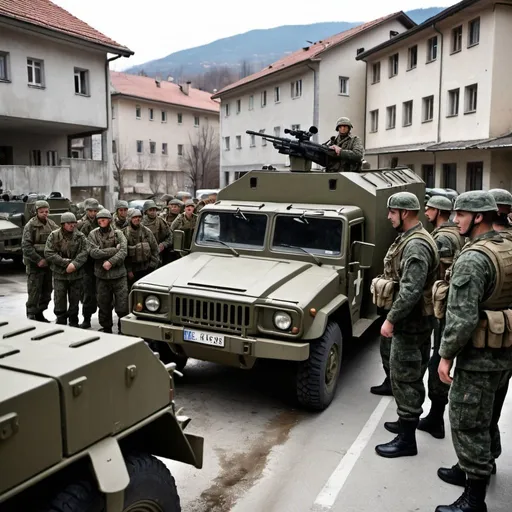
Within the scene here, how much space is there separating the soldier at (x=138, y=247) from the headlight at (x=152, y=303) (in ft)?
8.73

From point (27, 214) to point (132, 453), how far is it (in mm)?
11006

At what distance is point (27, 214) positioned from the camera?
1300 cm

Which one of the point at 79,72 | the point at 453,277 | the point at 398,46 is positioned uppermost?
the point at 398,46

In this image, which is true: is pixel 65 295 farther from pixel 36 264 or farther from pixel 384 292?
pixel 384 292

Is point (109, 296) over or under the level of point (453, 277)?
under

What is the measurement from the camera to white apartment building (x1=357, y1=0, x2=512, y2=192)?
22391mm

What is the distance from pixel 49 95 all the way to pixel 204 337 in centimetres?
1863

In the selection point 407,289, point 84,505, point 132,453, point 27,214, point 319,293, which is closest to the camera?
point 84,505

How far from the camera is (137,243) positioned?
831 centimetres

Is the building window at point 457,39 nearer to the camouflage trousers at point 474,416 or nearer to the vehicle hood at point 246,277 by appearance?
the vehicle hood at point 246,277

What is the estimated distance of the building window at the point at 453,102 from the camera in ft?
81.6

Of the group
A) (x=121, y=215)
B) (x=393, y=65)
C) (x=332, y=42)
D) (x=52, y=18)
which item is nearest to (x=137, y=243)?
(x=121, y=215)

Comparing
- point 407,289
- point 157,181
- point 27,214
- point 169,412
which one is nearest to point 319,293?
point 407,289

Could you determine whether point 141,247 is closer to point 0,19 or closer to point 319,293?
point 319,293
